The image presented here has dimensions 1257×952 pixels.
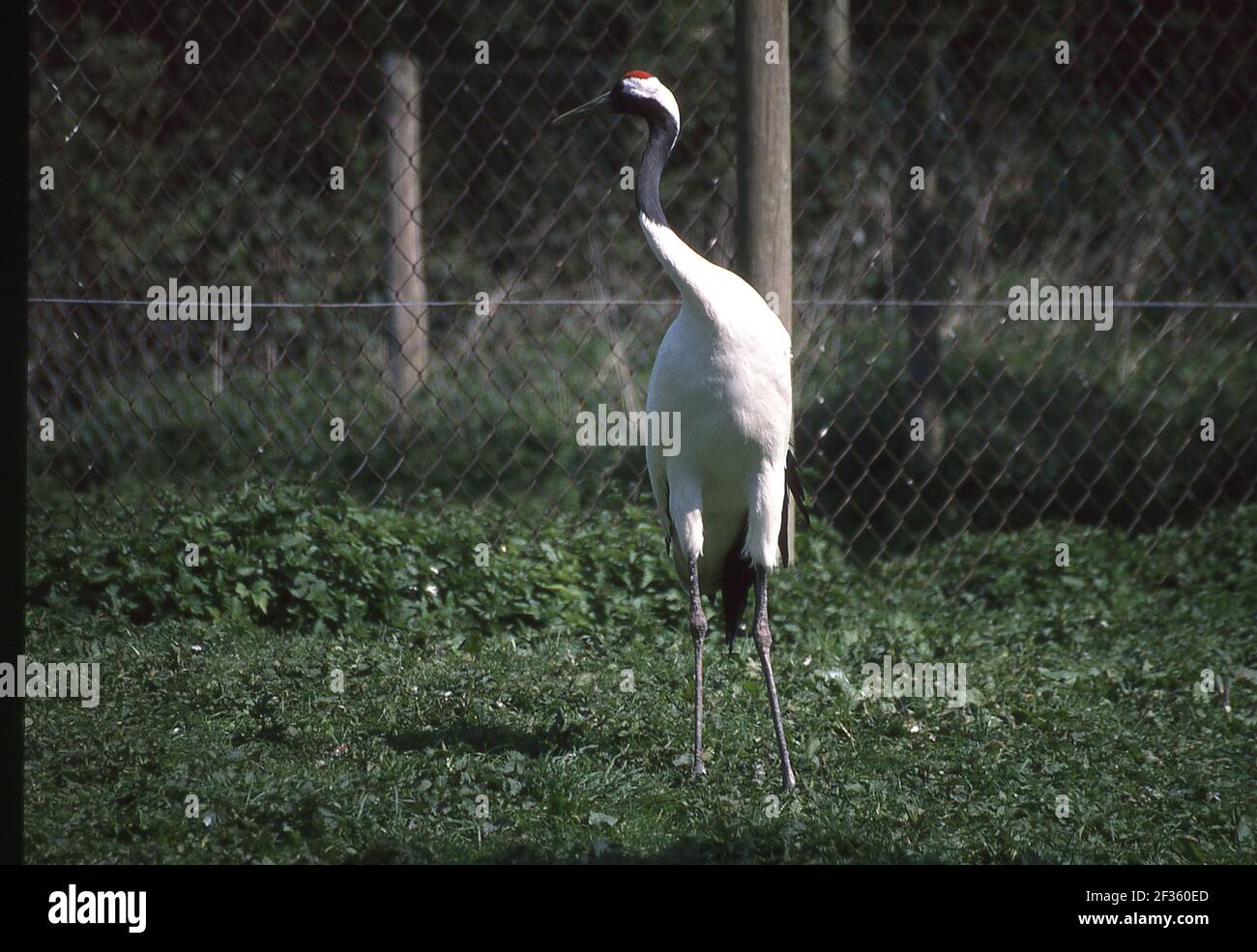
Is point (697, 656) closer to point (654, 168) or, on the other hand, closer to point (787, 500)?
point (787, 500)

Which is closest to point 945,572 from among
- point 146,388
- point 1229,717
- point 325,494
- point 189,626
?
point 1229,717

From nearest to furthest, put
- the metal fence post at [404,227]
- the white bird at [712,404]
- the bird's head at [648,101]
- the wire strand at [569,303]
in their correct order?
the white bird at [712,404], the bird's head at [648,101], the wire strand at [569,303], the metal fence post at [404,227]

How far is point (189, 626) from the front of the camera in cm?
487

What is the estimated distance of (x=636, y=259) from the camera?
25.6 ft

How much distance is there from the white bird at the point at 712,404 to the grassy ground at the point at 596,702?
1.36 ft

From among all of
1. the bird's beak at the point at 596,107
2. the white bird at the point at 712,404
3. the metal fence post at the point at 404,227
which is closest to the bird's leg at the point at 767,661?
the white bird at the point at 712,404

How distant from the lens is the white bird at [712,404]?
13.1ft

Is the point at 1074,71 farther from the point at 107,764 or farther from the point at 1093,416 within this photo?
the point at 107,764

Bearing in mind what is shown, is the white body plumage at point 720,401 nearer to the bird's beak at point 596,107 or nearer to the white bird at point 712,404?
the white bird at point 712,404

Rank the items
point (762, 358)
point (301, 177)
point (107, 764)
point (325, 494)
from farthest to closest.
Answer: point (301, 177) → point (325, 494) → point (762, 358) → point (107, 764)

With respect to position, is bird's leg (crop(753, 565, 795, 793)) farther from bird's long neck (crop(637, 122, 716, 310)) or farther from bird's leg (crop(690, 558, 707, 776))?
bird's long neck (crop(637, 122, 716, 310))

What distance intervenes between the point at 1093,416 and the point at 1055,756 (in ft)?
12.7

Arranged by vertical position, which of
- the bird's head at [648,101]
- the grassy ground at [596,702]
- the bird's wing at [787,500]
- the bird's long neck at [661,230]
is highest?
the bird's head at [648,101]

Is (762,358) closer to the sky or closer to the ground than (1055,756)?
closer to the sky
